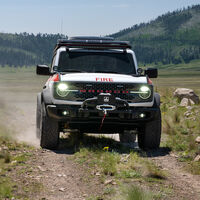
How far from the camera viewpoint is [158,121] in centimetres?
772

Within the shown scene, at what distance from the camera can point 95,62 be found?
27.6 ft

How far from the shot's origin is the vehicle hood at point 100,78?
24.1 feet

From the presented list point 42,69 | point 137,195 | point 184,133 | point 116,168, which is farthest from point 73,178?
point 184,133

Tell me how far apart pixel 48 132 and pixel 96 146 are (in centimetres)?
120

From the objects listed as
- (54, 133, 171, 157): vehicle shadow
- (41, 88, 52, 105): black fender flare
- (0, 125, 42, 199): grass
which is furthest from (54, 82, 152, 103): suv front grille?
(0, 125, 42, 199): grass

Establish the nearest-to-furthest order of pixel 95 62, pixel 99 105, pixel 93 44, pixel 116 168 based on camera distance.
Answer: pixel 116 168 < pixel 99 105 < pixel 95 62 < pixel 93 44

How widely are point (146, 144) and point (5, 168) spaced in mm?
3308

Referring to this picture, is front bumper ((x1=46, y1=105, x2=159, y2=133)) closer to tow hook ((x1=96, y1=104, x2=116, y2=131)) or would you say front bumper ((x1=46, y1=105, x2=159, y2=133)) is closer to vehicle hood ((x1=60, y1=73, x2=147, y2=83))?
tow hook ((x1=96, y1=104, x2=116, y2=131))

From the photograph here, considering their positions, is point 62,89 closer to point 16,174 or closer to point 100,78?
point 100,78

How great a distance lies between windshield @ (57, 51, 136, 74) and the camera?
8.28m

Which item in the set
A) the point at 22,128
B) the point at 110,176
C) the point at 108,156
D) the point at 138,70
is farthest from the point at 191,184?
the point at 22,128

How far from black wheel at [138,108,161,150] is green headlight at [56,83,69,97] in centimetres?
181

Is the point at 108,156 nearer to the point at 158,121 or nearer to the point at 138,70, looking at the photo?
the point at 158,121

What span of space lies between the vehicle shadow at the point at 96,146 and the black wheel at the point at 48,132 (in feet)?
0.67
